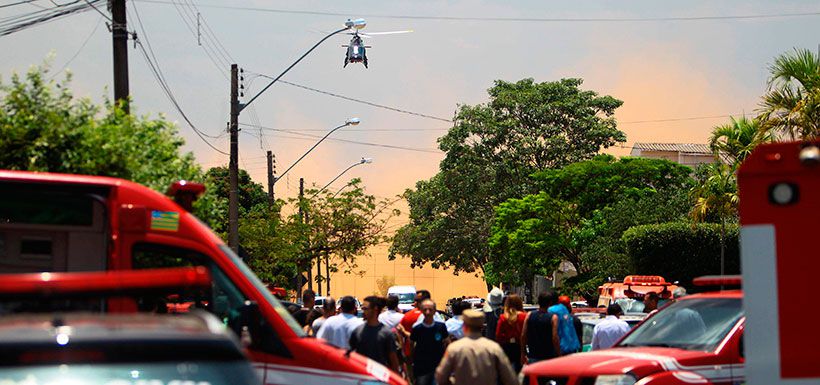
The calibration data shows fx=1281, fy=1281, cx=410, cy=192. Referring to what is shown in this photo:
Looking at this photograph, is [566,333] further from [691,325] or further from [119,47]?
[119,47]

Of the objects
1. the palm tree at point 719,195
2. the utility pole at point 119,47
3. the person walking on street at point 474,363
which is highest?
the utility pole at point 119,47

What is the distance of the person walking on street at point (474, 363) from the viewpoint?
37.3ft

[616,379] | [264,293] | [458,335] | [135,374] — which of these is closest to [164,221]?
[264,293]

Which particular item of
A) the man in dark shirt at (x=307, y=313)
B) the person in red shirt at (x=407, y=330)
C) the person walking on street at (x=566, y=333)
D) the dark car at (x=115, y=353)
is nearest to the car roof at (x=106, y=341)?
the dark car at (x=115, y=353)

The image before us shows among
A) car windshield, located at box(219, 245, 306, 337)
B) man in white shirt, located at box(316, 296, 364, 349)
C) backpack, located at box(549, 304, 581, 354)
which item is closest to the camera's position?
car windshield, located at box(219, 245, 306, 337)

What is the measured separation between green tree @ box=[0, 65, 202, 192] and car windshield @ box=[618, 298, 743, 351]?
5864 millimetres

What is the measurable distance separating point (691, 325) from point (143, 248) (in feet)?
16.9

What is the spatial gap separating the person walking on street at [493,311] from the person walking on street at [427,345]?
3233 mm

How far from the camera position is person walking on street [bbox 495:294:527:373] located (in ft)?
55.8

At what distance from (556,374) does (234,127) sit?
1822 centimetres

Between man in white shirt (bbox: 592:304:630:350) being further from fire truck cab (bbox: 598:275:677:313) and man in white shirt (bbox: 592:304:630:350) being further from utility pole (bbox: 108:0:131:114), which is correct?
fire truck cab (bbox: 598:275:677:313)

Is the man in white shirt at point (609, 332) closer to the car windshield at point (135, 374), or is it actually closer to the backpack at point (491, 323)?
the backpack at point (491, 323)

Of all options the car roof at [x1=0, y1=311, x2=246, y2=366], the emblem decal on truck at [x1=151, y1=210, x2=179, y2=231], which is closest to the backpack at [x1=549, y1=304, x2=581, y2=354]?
the emblem decal on truck at [x1=151, y1=210, x2=179, y2=231]

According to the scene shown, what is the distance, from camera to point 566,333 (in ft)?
54.2
